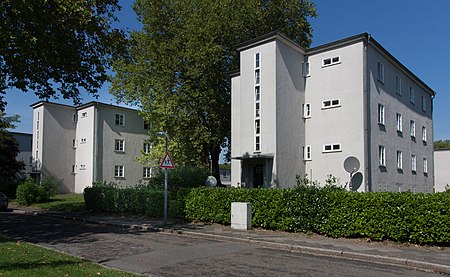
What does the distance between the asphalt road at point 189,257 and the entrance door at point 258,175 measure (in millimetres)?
9258

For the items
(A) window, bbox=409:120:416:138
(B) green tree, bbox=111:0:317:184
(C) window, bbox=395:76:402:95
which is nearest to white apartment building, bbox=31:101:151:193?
(B) green tree, bbox=111:0:317:184

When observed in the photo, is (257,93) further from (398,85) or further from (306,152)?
(398,85)

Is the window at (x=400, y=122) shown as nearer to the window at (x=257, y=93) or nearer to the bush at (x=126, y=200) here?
the window at (x=257, y=93)

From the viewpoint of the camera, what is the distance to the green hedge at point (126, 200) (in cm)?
1783

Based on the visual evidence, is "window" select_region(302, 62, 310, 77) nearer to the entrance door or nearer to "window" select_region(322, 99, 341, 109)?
"window" select_region(322, 99, 341, 109)

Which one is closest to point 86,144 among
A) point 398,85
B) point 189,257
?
point 398,85

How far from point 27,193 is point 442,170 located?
4111cm

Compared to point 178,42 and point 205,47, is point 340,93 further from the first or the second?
point 178,42

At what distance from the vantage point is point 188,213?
1625 cm

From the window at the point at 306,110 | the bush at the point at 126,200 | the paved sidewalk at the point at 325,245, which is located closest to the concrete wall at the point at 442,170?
the window at the point at 306,110

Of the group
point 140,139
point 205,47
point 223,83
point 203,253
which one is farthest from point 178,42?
point 203,253

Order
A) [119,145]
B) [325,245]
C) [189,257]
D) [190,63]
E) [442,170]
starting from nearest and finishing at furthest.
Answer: [189,257] → [325,245] → [190,63] → [119,145] → [442,170]

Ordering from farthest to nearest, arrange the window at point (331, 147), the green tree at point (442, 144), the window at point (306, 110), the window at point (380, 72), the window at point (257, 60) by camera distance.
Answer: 1. the green tree at point (442, 144)
2. the window at point (380, 72)
3. the window at point (306, 110)
4. the window at point (257, 60)
5. the window at point (331, 147)

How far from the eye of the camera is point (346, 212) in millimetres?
11875
